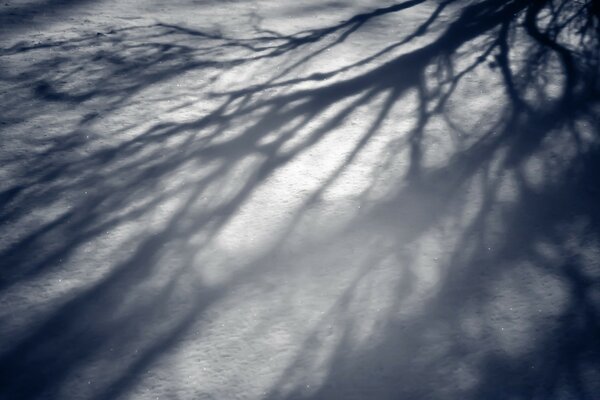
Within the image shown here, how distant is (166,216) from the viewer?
14.4 ft

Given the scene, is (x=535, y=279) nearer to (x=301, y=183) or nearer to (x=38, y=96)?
(x=301, y=183)

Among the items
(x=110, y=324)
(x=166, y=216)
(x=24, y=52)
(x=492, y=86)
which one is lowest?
(x=110, y=324)

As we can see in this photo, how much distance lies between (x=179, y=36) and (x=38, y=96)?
2.26 meters

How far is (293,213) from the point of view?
14.9 feet

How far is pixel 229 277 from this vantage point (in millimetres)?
3920

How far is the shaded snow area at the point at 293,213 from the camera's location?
3.36 m

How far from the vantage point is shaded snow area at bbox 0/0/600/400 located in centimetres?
336

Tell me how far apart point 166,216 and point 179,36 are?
3800mm

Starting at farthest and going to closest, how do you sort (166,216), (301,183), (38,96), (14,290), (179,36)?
(179,36) → (38,96) → (301,183) → (166,216) → (14,290)

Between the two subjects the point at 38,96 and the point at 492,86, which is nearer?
the point at 38,96

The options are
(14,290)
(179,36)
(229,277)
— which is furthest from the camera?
(179,36)

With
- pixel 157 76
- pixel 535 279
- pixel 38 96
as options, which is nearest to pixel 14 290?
pixel 38 96

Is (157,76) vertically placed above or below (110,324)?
above

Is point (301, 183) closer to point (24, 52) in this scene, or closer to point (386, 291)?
point (386, 291)
